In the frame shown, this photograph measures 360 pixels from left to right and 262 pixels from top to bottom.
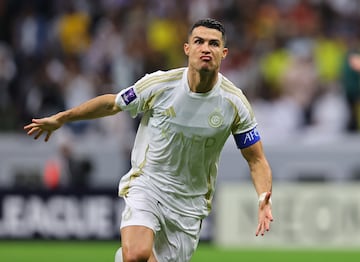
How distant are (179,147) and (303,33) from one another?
33.2 feet

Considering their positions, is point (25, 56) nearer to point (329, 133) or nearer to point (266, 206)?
point (329, 133)

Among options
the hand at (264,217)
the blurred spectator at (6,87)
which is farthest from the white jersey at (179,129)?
the blurred spectator at (6,87)

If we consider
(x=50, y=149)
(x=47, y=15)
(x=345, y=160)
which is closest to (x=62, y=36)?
(x=47, y=15)

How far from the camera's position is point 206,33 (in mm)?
8250

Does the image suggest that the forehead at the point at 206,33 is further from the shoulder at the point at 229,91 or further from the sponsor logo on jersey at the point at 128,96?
the sponsor logo on jersey at the point at 128,96

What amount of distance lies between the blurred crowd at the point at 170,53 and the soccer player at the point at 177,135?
8.78 metres

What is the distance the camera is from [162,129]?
845 centimetres

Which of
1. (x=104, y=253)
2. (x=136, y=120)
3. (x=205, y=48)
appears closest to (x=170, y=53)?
(x=136, y=120)

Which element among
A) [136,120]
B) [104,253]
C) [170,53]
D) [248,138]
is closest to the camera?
[248,138]

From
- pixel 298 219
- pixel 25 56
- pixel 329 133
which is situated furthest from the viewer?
pixel 25 56

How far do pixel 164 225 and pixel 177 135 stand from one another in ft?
2.25

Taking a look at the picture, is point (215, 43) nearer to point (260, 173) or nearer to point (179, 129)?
point (179, 129)

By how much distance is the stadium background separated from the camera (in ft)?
52.7

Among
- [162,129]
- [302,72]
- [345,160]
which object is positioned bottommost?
[162,129]
